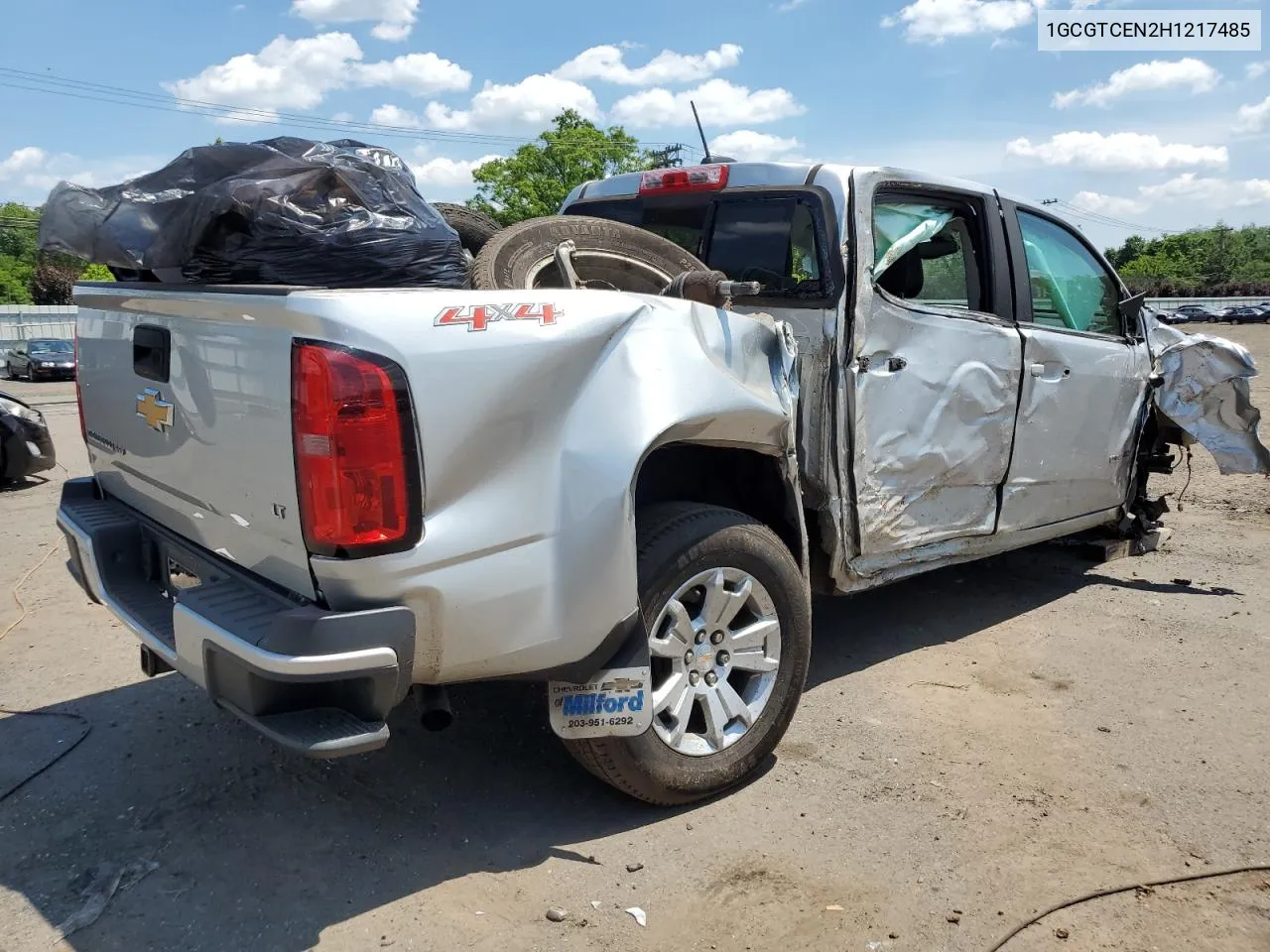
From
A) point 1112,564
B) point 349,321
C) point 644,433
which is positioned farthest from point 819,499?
point 1112,564

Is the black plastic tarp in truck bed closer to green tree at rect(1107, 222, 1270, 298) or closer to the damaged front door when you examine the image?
the damaged front door

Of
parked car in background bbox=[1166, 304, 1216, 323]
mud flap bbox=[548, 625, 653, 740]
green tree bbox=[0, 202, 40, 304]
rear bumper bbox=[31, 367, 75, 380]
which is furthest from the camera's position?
parked car in background bbox=[1166, 304, 1216, 323]

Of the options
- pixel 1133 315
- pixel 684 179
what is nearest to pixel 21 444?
pixel 684 179

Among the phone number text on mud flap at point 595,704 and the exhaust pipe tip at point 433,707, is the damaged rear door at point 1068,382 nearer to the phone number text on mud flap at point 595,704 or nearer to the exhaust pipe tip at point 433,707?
the phone number text on mud flap at point 595,704

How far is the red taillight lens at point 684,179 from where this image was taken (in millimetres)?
4155

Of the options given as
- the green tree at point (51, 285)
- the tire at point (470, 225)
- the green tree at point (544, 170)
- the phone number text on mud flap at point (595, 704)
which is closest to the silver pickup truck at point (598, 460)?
the phone number text on mud flap at point (595, 704)

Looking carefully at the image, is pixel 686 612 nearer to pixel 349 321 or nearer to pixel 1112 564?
pixel 349 321

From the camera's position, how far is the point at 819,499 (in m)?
3.70

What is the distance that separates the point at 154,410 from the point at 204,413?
376 millimetres

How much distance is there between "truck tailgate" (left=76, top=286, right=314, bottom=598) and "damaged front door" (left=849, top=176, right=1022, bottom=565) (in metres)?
2.10

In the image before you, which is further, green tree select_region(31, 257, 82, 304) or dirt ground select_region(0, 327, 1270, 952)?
green tree select_region(31, 257, 82, 304)

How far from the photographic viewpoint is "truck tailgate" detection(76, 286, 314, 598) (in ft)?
7.92

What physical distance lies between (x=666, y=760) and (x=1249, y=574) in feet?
15.0

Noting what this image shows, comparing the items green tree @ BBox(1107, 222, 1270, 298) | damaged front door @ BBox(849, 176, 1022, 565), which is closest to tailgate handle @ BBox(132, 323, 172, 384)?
damaged front door @ BBox(849, 176, 1022, 565)
